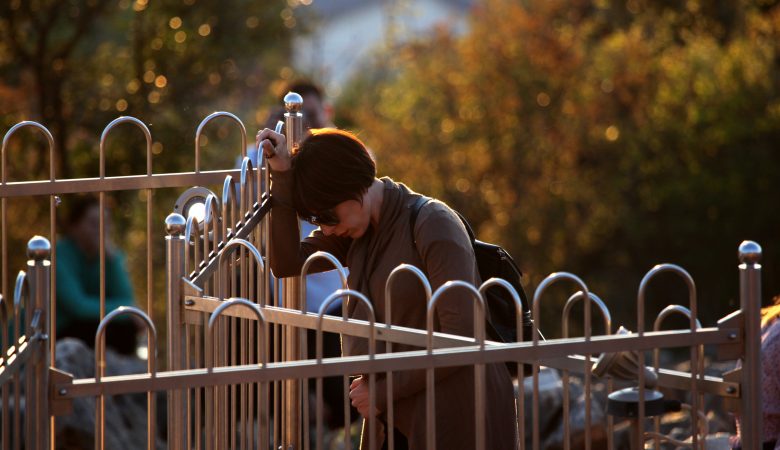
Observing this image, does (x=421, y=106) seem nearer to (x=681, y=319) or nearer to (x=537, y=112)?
(x=537, y=112)

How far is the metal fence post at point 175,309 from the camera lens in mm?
3078

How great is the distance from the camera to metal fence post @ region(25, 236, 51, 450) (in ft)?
7.84

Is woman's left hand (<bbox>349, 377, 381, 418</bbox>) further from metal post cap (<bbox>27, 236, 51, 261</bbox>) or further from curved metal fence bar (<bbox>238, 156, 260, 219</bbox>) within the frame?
metal post cap (<bbox>27, 236, 51, 261</bbox>)

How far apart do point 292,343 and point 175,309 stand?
15.7 inches

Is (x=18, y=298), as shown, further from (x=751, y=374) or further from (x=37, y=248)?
(x=751, y=374)

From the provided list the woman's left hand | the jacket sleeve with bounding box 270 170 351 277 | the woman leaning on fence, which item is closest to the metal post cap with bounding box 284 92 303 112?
the jacket sleeve with bounding box 270 170 351 277

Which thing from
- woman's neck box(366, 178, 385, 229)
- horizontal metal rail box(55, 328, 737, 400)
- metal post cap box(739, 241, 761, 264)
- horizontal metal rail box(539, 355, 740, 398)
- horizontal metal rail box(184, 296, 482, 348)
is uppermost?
woman's neck box(366, 178, 385, 229)

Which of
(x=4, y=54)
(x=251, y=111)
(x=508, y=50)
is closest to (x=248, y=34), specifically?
(x=4, y=54)

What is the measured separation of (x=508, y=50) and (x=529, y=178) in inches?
50.5

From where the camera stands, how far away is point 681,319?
1106 centimetres

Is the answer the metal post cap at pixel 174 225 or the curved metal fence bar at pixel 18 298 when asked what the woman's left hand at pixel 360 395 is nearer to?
the metal post cap at pixel 174 225

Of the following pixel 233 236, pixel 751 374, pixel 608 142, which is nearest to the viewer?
pixel 751 374

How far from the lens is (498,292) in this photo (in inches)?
134

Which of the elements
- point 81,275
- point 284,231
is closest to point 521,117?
point 81,275
